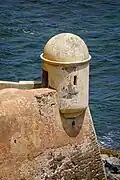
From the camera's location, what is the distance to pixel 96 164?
20703mm

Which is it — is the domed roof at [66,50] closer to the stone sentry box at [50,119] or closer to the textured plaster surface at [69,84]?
the stone sentry box at [50,119]

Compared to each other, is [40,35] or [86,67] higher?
[86,67]

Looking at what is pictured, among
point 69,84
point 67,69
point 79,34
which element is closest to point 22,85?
point 69,84

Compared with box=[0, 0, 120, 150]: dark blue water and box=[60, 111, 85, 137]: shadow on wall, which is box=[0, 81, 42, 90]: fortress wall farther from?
box=[0, 0, 120, 150]: dark blue water

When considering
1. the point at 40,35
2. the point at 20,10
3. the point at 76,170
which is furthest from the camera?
the point at 20,10

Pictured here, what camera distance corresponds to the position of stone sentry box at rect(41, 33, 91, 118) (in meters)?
19.0

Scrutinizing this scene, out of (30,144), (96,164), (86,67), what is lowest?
(96,164)

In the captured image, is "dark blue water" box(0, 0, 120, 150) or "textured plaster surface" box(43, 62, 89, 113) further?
"dark blue water" box(0, 0, 120, 150)

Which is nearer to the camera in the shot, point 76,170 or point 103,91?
point 76,170

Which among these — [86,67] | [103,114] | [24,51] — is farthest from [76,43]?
[24,51]

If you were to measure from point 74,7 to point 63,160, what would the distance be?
3558 cm

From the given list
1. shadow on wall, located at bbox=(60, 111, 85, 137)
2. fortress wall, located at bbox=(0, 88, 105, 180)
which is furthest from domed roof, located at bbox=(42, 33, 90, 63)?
shadow on wall, located at bbox=(60, 111, 85, 137)

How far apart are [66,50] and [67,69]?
0.54 meters

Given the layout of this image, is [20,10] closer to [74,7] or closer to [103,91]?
[74,7]
